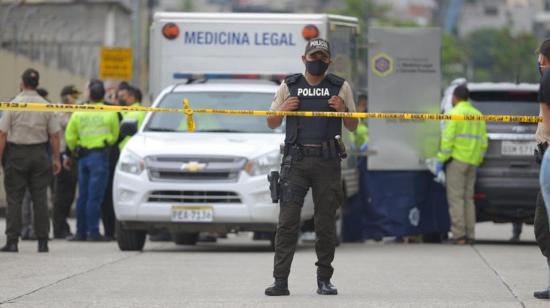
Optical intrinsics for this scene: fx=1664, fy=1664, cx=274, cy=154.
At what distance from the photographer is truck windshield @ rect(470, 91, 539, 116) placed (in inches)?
771

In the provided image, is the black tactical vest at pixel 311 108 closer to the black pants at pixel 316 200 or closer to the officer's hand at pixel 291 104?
the officer's hand at pixel 291 104

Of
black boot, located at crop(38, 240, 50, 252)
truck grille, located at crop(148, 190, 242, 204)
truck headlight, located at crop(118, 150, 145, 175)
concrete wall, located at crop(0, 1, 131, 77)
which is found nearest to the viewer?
black boot, located at crop(38, 240, 50, 252)

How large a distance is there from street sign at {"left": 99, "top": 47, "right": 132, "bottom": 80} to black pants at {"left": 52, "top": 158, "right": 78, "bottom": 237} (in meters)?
8.94

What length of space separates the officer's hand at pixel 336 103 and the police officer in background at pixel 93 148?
24.8 ft

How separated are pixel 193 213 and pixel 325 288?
4.70 metres

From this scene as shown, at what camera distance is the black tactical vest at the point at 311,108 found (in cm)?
1259

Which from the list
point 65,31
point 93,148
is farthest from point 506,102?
point 65,31

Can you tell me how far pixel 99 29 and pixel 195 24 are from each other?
26.2 meters

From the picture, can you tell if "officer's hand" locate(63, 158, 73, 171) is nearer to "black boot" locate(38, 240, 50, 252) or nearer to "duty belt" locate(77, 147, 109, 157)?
"duty belt" locate(77, 147, 109, 157)

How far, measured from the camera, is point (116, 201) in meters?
17.2

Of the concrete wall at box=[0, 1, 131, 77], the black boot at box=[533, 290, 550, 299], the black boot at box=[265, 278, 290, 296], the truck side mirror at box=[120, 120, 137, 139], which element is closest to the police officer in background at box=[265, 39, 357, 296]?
the black boot at box=[265, 278, 290, 296]

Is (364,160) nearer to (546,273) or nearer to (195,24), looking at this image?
(195,24)

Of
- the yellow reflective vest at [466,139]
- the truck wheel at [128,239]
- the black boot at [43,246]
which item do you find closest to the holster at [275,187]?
the black boot at [43,246]

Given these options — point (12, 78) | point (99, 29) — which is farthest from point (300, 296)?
point (99, 29)
